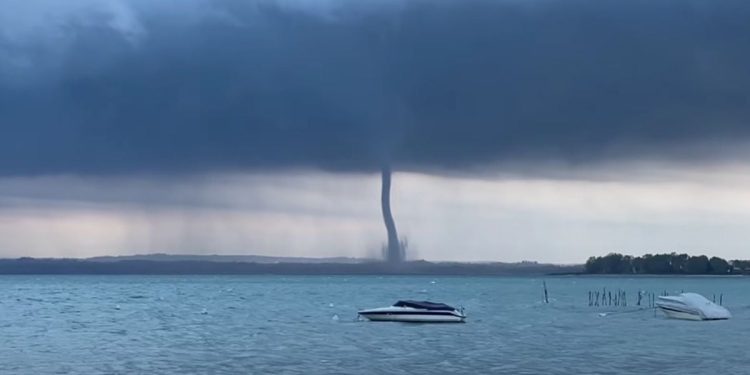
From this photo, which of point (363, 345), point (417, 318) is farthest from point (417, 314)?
point (363, 345)

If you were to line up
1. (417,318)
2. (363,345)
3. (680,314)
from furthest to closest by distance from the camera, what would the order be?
1. (680,314)
2. (417,318)
3. (363,345)

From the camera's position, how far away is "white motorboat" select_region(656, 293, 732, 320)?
100125mm

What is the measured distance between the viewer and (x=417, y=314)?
95375 mm

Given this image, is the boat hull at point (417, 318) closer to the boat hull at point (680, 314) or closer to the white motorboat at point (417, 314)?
the white motorboat at point (417, 314)

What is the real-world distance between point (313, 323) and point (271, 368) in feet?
139

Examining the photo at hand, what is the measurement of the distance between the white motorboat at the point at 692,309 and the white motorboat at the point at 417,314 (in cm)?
2305

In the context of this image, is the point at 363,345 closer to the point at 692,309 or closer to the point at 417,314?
the point at 417,314

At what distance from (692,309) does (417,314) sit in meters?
27.6

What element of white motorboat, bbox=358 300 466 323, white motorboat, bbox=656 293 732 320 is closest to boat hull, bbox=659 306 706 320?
white motorboat, bbox=656 293 732 320

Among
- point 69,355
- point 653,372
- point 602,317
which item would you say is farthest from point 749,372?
point 602,317

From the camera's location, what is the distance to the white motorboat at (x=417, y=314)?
95.1 meters

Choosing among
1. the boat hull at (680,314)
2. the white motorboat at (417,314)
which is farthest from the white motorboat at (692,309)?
the white motorboat at (417,314)

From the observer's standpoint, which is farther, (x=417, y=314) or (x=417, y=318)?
(x=417, y=314)

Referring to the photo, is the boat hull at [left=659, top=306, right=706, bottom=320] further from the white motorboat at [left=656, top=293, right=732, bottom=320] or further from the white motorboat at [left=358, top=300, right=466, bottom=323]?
the white motorboat at [left=358, top=300, right=466, bottom=323]
